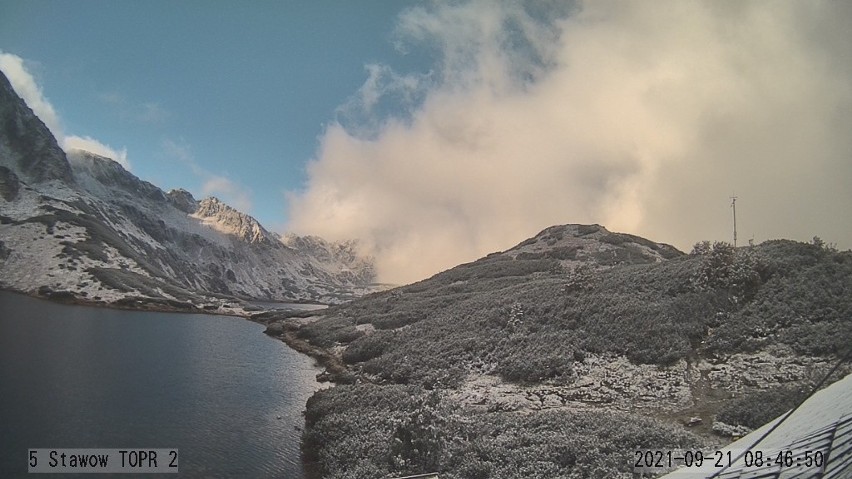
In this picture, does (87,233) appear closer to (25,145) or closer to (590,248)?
(25,145)

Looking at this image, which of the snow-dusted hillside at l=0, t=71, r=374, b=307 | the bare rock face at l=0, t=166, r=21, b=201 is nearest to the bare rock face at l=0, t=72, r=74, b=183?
the snow-dusted hillside at l=0, t=71, r=374, b=307

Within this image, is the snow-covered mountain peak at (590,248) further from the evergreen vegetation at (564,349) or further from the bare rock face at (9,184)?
the bare rock face at (9,184)

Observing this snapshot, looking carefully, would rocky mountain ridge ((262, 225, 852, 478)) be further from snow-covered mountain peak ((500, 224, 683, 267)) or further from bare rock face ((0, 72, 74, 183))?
bare rock face ((0, 72, 74, 183))

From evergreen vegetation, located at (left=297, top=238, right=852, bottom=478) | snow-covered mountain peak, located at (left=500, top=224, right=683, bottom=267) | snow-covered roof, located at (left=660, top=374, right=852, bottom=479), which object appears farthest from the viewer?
snow-covered mountain peak, located at (left=500, top=224, right=683, bottom=267)

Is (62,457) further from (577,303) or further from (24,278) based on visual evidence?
(24,278)

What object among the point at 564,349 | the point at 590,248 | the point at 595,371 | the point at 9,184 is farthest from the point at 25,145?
the point at 595,371
